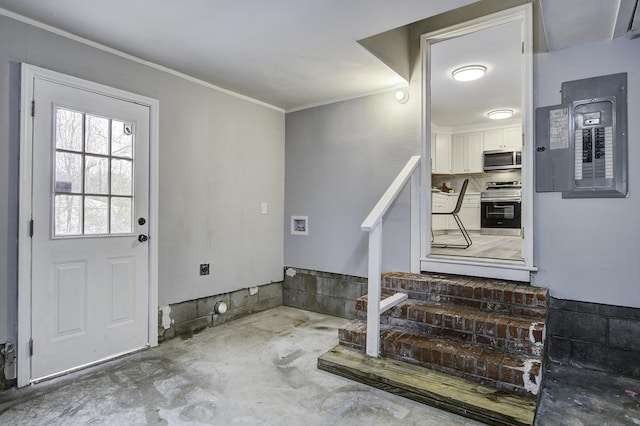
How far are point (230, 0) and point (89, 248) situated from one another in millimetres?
2055

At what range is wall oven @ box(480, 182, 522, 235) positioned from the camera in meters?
6.35

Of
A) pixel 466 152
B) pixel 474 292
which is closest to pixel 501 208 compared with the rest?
pixel 466 152

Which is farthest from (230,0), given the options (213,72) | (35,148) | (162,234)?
(162,234)

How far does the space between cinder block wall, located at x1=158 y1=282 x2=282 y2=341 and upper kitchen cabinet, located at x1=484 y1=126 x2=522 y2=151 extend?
5.16m

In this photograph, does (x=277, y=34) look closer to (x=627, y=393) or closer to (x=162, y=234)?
(x=162, y=234)

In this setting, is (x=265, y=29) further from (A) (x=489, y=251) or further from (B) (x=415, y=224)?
(A) (x=489, y=251)

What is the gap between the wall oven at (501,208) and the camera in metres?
6.35

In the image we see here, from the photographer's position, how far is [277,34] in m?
2.48

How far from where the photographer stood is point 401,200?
340cm

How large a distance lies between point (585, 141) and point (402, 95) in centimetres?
158

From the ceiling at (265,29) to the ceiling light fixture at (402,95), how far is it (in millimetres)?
103

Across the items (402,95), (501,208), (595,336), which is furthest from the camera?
(501,208)

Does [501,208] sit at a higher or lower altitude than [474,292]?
higher

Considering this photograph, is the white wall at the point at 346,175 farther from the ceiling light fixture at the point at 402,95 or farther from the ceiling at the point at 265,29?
the ceiling at the point at 265,29
